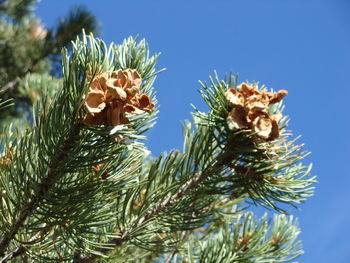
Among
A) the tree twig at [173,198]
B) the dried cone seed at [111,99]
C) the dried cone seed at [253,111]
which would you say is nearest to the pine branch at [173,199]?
the tree twig at [173,198]

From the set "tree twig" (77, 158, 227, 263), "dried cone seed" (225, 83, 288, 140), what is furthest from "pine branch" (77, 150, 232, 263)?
"dried cone seed" (225, 83, 288, 140)

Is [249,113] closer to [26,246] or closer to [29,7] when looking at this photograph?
[26,246]

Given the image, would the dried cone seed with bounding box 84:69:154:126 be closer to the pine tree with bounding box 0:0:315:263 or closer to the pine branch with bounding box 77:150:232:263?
the pine tree with bounding box 0:0:315:263

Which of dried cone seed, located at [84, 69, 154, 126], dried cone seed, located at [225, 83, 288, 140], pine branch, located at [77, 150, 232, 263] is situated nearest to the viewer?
dried cone seed, located at [84, 69, 154, 126]

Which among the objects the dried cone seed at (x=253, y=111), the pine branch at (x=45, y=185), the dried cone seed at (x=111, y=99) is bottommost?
the pine branch at (x=45, y=185)

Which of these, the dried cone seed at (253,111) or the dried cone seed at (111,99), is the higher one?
the dried cone seed at (253,111)

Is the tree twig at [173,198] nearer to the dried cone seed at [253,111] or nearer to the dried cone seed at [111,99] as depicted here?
the dried cone seed at [253,111]
